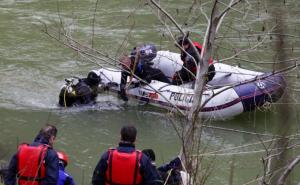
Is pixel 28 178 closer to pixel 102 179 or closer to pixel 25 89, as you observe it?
pixel 102 179

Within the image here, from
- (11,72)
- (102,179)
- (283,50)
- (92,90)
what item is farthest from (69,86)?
(283,50)

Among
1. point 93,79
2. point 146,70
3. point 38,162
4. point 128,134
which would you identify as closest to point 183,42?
point 128,134

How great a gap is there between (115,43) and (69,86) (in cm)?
340

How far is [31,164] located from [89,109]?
5.06m

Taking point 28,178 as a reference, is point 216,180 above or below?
below

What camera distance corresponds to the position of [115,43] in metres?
12.6

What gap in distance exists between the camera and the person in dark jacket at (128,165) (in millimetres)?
4504

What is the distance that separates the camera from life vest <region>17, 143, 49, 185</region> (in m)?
4.45

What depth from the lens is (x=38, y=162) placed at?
14.7ft

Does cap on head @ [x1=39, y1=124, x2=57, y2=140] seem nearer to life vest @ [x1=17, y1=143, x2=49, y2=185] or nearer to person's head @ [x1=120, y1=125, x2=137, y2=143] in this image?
life vest @ [x1=17, y1=143, x2=49, y2=185]

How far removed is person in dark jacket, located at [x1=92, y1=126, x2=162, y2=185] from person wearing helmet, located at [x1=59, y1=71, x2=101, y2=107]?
4849 mm

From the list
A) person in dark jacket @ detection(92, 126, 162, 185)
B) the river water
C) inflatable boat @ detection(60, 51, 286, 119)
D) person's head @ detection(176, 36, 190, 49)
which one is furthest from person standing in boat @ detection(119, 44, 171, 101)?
person in dark jacket @ detection(92, 126, 162, 185)

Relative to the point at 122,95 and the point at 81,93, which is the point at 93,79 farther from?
the point at 122,95

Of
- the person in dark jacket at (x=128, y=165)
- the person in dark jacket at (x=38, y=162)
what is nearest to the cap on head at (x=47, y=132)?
the person in dark jacket at (x=38, y=162)
